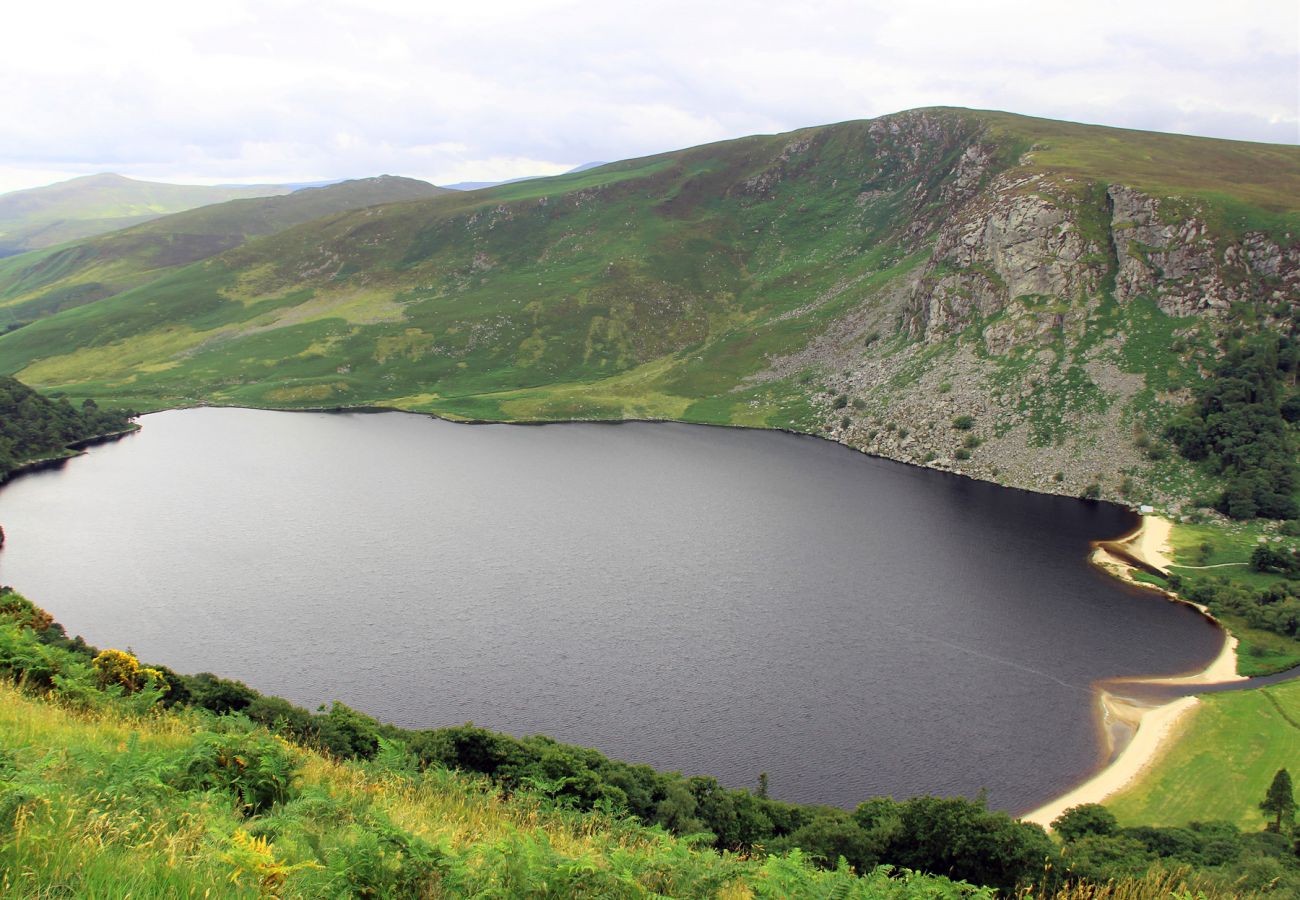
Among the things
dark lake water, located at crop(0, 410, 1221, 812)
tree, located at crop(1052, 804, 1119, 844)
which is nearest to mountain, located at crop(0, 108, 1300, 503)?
dark lake water, located at crop(0, 410, 1221, 812)

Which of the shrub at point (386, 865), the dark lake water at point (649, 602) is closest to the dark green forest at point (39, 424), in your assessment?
the dark lake water at point (649, 602)

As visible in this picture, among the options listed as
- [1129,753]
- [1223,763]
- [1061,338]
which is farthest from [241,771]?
[1061,338]

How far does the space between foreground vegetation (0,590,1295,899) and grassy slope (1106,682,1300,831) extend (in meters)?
16.2

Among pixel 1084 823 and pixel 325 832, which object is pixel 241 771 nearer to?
pixel 325 832

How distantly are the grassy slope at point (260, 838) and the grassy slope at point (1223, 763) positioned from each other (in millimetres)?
41437

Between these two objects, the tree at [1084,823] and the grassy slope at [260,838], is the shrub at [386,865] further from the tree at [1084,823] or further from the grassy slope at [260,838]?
the tree at [1084,823]

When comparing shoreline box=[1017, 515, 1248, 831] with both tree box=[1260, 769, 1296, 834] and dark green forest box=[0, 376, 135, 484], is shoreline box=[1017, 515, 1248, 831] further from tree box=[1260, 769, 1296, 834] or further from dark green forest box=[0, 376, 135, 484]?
dark green forest box=[0, 376, 135, 484]

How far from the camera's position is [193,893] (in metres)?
8.82

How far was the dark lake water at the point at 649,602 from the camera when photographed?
2229 inches

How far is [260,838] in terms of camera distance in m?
12.5

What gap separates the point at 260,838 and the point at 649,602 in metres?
65.0

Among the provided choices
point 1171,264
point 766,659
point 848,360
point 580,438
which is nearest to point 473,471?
point 580,438

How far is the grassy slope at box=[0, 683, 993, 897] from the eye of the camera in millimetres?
9188

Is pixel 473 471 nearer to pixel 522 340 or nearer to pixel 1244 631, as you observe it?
pixel 522 340
